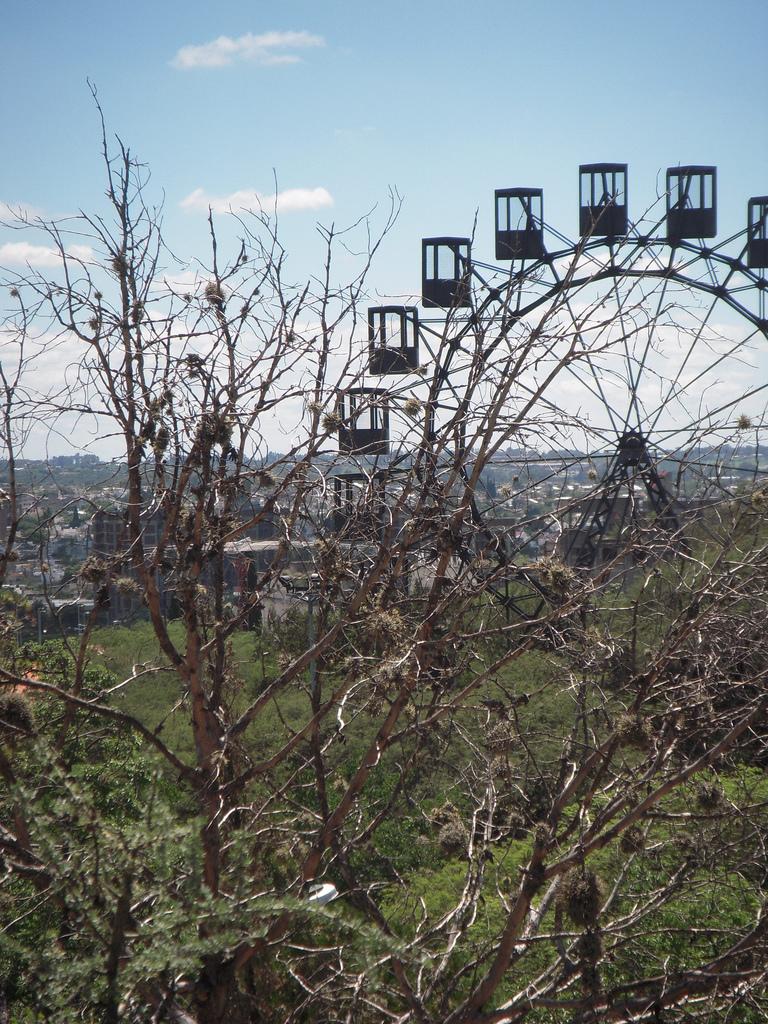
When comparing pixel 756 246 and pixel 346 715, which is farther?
pixel 756 246

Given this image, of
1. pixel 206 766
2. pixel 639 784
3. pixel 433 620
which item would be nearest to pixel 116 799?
pixel 206 766

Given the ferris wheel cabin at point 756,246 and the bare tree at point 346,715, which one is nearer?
the bare tree at point 346,715

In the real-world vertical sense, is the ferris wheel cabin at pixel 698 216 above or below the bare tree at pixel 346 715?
above

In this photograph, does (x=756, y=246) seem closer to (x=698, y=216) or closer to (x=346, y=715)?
(x=698, y=216)

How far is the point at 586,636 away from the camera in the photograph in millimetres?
2920

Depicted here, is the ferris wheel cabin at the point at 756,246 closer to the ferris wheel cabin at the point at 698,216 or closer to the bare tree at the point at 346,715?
the ferris wheel cabin at the point at 698,216

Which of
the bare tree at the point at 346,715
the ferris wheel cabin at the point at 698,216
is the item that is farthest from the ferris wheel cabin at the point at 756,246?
the bare tree at the point at 346,715

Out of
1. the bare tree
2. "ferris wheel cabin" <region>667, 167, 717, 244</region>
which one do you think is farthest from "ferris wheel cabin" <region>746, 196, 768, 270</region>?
the bare tree

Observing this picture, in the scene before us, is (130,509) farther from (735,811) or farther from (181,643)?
(181,643)

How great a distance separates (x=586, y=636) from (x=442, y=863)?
177 inches

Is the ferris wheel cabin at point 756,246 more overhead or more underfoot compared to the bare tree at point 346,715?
more overhead

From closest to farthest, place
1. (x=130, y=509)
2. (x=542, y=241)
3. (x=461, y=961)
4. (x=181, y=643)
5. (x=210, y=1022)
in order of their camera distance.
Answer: (x=210, y=1022)
(x=130, y=509)
(x=461, y=961)
(x=181, y=643)
(x=542, y=241)

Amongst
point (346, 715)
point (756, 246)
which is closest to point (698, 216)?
point (756, 246)

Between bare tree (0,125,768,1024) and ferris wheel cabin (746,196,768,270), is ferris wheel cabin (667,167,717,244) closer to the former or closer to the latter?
ferris wheel cabin (746,196,768,270)
